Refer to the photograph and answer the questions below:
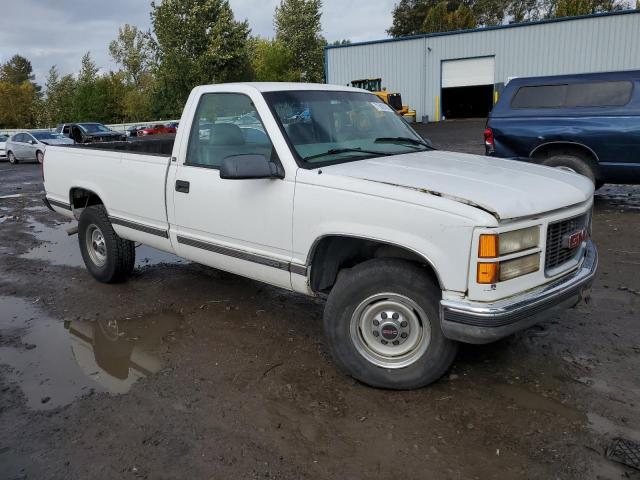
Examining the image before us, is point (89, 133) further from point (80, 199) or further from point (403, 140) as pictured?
point (403, 140)

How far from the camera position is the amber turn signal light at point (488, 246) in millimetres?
2928

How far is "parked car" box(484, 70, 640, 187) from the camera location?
26.0ft

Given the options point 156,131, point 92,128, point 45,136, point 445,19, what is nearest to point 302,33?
point 445,19

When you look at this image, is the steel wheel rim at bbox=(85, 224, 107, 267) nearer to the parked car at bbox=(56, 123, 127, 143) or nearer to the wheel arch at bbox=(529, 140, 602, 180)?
the wheel arch at bbox=(529, 140, 602, 180)

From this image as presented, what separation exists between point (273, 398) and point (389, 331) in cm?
84

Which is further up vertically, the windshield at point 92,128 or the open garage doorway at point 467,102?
the open garage doorway at point 467,102

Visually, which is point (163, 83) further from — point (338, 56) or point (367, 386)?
point (367, 386)

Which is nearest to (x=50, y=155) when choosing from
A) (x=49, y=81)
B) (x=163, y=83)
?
(x=163, y=83)

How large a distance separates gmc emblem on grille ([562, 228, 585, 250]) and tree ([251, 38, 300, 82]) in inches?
2119

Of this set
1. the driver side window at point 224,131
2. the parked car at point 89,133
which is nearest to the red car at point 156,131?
the parked car at point 89,133

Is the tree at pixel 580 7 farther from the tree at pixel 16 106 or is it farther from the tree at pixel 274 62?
the tree at pixel 16 106

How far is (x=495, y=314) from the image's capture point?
2979mm

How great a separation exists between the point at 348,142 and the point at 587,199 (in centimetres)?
168

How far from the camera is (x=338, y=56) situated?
122 feet
